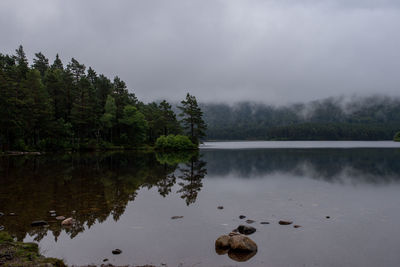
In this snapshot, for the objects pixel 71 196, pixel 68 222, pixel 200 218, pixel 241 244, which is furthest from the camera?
pixel 71 196

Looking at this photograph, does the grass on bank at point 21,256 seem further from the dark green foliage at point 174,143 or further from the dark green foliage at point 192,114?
the dark green foliage at point 192,114

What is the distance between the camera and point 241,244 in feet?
38.2

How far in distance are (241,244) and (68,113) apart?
87586 mm

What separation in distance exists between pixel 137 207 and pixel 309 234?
10.9 m

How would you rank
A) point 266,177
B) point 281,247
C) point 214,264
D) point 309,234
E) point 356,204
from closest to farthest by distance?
point 214,264, point 281,247, point 309,234, point 356,204, point 266,177

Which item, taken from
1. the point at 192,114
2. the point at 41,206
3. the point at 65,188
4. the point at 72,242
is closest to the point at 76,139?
the point at 192,114

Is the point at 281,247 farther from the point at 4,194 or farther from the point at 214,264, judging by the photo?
the point at 4,194

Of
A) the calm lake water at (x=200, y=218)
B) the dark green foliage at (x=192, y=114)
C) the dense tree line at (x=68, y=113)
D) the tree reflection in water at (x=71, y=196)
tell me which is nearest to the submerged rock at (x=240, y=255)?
the calm lake water at (x=200, y=218)

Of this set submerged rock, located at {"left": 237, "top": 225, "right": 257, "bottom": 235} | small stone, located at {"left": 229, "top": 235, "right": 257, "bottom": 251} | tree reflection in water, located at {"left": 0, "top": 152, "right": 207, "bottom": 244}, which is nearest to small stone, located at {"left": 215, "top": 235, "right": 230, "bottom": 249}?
small stone, located at {"left": 229, "top": 235, "right": 257, "bottom": 251}

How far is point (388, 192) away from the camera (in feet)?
81.1

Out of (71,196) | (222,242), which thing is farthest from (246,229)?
(71,196)

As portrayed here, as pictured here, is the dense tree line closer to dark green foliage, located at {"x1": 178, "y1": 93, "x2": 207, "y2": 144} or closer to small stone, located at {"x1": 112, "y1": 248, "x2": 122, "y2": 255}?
dark green foliage, located at {"x1": 178, "y1": 93, "x2": 207, "y2": 144}

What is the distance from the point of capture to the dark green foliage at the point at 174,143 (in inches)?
3521

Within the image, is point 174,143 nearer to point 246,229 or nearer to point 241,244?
point 246,229
